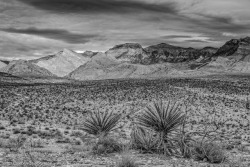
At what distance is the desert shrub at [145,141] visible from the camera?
10555 millimetres

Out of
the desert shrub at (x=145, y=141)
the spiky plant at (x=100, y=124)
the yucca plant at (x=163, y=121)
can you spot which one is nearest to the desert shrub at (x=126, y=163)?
the yucca plant at (x=163, y=121)

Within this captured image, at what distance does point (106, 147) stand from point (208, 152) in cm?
309

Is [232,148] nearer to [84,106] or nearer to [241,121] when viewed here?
[241,121]

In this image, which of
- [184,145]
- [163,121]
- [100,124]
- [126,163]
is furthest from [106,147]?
[126,163]

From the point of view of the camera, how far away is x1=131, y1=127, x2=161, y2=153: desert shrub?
1055cm

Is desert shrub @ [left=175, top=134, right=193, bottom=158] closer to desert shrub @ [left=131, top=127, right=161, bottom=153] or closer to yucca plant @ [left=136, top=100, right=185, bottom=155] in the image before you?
yucca plant @ [left=136, top=100, right=185, bottom=155]

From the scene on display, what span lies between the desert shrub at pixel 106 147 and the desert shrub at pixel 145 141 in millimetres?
571

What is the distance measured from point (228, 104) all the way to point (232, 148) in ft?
85.7

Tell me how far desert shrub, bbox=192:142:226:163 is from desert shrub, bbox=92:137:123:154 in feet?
8.07

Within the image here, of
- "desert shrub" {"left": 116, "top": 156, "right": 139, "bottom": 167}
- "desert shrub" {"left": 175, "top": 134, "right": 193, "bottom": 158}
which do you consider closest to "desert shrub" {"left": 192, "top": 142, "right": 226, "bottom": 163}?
"desert shrub" {"left": 175, "top": 134, "right": 193, "bottom": 158}

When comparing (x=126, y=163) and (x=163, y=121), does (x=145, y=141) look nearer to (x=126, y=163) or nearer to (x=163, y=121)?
(x=163, y=121)

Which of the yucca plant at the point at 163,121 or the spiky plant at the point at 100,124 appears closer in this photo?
the yucca plant at the point at 163,121

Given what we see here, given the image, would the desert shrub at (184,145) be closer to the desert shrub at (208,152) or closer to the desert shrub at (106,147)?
the desert shrub at (208,152)

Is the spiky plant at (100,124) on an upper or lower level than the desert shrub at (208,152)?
upper
